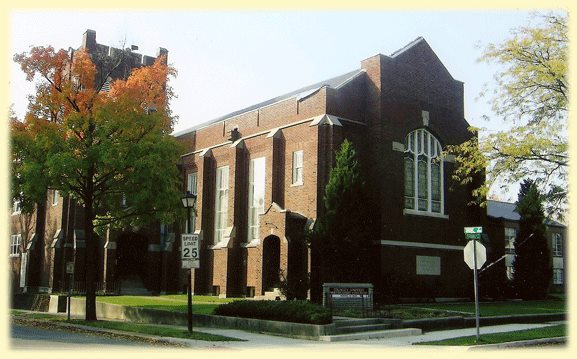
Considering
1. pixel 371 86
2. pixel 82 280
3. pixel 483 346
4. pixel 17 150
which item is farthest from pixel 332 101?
pixel 82 280

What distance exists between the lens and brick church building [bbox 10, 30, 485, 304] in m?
29.6

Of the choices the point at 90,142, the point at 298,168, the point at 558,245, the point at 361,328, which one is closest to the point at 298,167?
the point at 298,168

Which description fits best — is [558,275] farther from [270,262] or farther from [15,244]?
[15,244]

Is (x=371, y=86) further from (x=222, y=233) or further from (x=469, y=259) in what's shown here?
(x=469, y=259)

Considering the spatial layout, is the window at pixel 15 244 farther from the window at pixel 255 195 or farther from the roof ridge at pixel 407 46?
the roof ridge at pixel 407 46

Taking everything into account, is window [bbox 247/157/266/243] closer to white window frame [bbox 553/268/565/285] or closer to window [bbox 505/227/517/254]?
window [bbox 505/227/517/254]

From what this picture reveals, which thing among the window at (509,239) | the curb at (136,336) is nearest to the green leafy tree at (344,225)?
the curb at (136,336)

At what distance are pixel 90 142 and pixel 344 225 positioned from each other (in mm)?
10711

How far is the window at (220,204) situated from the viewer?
3639 centimetres

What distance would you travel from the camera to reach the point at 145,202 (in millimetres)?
25359

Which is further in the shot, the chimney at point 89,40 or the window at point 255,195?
the chimney at point 89,40

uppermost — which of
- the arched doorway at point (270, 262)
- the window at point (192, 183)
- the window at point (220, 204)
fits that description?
the window at point (192, 183)

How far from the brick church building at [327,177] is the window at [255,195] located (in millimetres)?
54

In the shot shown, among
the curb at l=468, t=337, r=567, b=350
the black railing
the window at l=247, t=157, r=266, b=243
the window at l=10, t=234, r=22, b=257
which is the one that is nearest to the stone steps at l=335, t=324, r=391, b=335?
the curb at l=468, t=337, r=567, b=350
